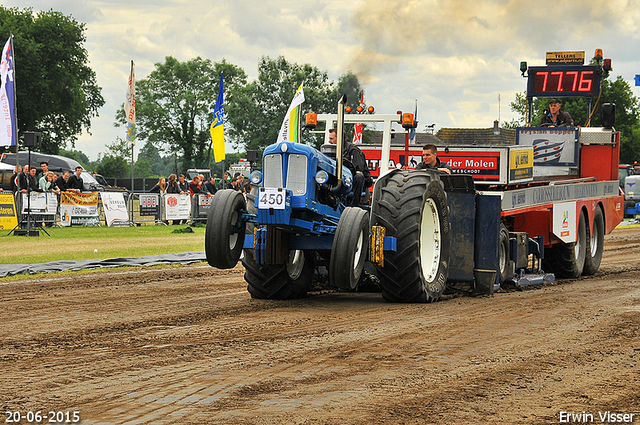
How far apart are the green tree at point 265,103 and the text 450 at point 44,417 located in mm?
67605

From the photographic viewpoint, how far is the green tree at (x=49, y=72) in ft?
186

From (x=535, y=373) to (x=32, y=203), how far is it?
63.5ft

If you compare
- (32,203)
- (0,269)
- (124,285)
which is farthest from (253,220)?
(32,203)

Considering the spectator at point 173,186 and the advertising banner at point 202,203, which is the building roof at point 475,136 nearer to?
the advertising banner at point 202,203

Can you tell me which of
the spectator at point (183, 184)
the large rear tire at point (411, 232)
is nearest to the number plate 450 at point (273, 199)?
the large rear tire at point (411, 232)

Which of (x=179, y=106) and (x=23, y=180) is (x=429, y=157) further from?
(x=179, y=106)

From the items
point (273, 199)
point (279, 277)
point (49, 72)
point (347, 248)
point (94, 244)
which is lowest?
point (94, 244)

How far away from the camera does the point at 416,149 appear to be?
1171 centimetres

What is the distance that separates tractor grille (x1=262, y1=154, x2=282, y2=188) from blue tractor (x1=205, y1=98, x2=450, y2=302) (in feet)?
0.04

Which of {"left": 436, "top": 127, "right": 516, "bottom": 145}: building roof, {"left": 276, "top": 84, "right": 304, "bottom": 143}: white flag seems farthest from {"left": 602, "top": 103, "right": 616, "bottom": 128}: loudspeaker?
{"left": 276, "top": 84, "right": 304, "bottom": 143}: white flag

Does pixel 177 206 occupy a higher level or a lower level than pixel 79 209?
higher

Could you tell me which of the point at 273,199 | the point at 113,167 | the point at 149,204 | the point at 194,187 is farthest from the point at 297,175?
the point at 113,167

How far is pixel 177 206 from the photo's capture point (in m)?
27.0

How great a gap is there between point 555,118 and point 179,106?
241 feet
